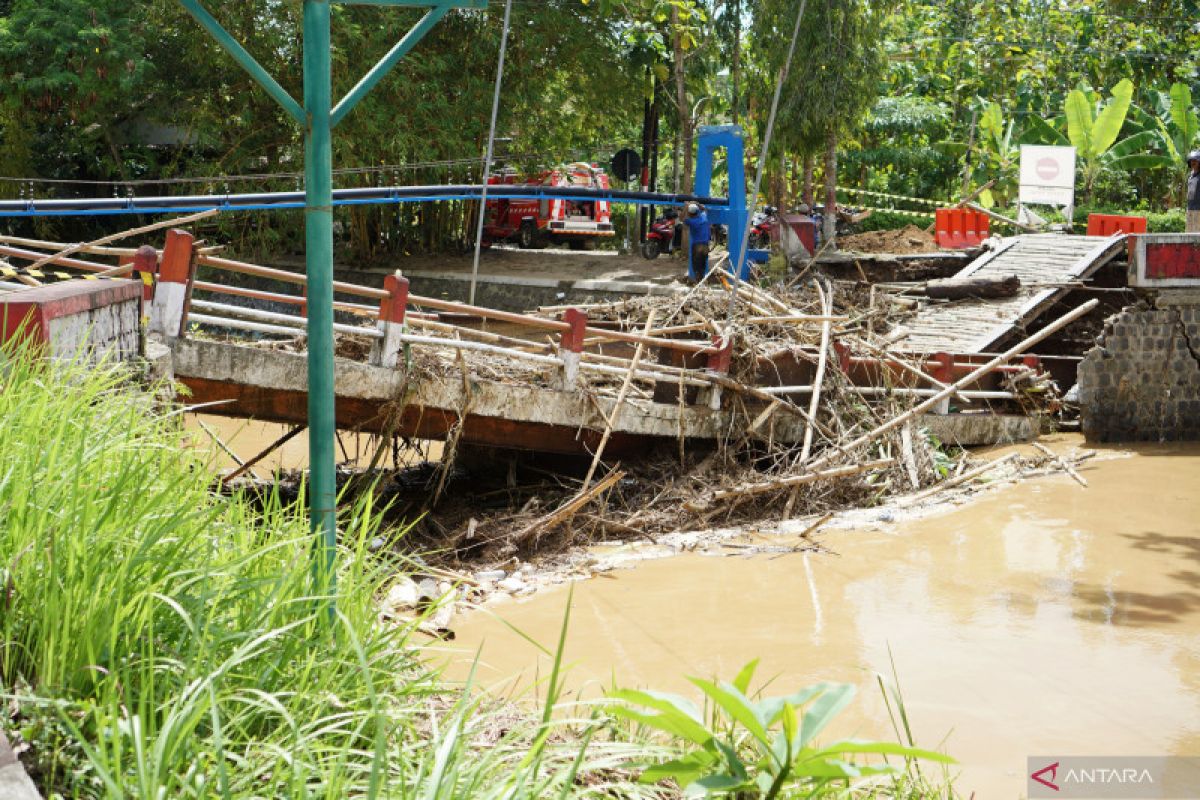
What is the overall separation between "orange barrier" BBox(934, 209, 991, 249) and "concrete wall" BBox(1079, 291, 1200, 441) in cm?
551

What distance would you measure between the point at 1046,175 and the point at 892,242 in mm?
3009

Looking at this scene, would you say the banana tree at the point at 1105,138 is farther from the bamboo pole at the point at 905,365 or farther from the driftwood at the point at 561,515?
the driftwood at the point at 561,515

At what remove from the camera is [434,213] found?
23.9 m

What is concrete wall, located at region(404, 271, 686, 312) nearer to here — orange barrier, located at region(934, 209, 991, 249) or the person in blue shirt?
the person in blue shirt

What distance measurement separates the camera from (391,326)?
895 centimetres

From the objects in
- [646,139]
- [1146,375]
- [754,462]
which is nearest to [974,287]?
[1146,375]

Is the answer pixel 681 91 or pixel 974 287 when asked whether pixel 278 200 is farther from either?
pixel 974 287

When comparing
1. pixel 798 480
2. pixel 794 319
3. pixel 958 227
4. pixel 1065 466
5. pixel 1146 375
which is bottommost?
pixel 1065 466

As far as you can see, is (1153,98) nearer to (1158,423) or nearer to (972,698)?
(1158,423)

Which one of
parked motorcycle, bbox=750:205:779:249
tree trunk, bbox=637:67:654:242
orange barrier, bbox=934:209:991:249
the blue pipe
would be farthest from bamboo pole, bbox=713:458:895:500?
tree trunk, bbox=637:67:654:242

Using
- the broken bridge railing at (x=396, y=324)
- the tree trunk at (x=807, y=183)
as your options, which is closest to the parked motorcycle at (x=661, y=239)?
the tree trunk at (x=807, y=183)

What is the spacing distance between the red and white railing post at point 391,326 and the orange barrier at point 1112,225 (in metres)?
14.8

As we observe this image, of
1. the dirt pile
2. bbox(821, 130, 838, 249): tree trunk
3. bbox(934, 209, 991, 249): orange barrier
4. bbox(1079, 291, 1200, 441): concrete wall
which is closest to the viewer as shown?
Result: bbox(1079, 291, 1200, 441): concrete wall

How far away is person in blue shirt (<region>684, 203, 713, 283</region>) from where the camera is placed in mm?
17547
